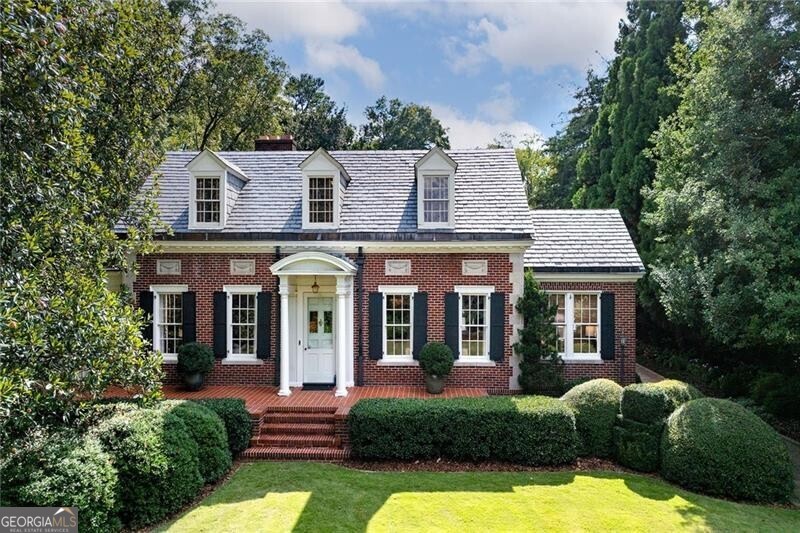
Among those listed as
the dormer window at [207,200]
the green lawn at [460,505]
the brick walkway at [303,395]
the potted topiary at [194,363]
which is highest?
the dormer window at [207,200]

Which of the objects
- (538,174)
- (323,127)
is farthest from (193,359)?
(538,174)

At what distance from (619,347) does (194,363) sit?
1199 cm

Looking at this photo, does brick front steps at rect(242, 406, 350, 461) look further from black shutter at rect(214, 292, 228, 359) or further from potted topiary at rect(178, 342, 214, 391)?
black shutter at rect(214, 292, 228, 359)

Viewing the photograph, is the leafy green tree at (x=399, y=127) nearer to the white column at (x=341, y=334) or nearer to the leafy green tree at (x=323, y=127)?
the leafy green tree at (x=323, y=127)

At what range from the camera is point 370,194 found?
1380cm

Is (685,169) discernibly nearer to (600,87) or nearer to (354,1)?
(354,1)

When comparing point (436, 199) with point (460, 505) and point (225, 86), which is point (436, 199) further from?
point (225, 86)

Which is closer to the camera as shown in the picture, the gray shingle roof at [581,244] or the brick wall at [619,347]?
the brick wall at [619,347]

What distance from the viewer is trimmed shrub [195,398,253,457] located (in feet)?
30.2

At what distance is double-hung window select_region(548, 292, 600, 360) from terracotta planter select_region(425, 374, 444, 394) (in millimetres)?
3887

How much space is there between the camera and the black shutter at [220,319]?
12.6m

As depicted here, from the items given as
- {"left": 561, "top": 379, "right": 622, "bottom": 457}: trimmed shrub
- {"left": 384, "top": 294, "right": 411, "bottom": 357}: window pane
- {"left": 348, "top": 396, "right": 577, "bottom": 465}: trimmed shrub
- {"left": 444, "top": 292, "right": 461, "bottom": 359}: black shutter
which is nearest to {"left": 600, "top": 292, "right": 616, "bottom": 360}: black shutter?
{"left": 561, "top": 379, "right": 622, "bottom": 457}: trimmed shrub

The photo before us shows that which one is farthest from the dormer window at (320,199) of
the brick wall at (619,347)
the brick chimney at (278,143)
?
the brick wall at (619,347)

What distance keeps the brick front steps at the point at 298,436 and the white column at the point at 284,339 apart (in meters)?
1.11
